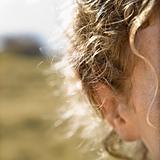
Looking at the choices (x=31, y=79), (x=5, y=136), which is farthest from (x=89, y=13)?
(x=31, y=79)

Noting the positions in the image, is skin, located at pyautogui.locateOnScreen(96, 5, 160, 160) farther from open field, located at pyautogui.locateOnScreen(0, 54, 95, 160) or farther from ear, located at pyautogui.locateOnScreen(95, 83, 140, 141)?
open field, located at pyautogui.locateOnScreen(0, 54, 95, 160)

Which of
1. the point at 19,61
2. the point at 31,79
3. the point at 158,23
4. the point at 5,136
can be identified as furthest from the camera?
the point at 19,61

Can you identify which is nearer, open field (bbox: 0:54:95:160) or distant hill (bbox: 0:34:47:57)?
open field (bbox: 0:54:95:160)

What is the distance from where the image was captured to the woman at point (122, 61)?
3.20 ft

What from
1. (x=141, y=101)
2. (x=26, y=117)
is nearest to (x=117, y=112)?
(x=141, y=101)

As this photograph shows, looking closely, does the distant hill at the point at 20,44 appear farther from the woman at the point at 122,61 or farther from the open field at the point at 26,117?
the woman at the point at 122,61

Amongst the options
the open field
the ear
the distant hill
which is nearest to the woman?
the ear

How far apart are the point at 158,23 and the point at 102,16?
0.33 feet

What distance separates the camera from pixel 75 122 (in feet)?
4.58

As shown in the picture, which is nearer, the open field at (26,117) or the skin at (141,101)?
the skin at (141,101)

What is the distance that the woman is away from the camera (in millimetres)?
975

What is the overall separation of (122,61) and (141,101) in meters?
0.07

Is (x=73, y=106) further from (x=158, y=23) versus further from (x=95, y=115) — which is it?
(x=158, y=23)

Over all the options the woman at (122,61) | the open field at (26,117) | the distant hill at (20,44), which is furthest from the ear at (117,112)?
the distant hill at (20,44)
